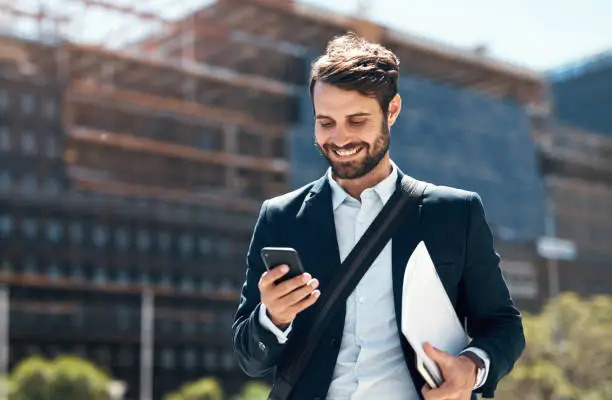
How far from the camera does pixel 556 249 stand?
273 ft

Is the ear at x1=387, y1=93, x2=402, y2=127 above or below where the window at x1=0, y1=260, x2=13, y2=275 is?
above

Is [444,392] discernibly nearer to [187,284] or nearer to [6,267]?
[6,267]

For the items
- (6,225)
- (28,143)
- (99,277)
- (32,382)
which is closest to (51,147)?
(28,143)

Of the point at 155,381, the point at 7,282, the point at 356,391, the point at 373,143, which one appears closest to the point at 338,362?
the point at 356,391

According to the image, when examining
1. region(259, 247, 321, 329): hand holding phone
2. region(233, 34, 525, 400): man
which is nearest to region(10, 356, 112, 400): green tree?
region(233, 34, 525, 400): man

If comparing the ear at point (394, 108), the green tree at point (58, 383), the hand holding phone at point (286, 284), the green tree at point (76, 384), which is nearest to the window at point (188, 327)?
the green tree at point (58, 383)

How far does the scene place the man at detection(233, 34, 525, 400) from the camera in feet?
8.02

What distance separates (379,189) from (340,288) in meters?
0.29

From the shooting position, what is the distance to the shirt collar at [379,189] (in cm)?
262

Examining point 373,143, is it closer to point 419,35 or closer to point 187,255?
point 187,255

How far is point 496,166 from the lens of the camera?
8331cm

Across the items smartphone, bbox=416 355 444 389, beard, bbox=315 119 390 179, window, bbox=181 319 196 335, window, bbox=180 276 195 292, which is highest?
beard, bbox=315 119 390 179

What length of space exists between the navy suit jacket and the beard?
99 millimetres

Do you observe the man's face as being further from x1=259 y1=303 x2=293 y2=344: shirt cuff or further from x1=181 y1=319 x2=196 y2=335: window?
x1=181 y1=319 x2=196 y2=335: window
